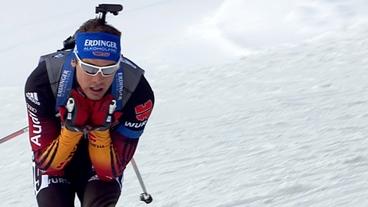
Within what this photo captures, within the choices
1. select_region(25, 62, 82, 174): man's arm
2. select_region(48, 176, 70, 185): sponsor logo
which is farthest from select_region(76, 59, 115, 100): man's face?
select_region(48, 176, 70, 185): sponsor logo

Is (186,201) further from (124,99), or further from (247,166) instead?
(124,99)

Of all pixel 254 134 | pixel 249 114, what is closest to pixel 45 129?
pixel 254 134

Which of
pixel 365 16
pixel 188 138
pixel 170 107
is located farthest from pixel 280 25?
pixel 188 138

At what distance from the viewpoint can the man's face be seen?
3787mm

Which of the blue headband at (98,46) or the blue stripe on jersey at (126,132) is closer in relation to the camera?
the blue headband at (98,46)

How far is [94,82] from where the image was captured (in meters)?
3.80

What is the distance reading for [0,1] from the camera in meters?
16.6

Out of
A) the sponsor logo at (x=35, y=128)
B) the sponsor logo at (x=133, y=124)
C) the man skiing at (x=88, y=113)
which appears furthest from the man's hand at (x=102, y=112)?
the sponsor logo at (x=35, y=128)

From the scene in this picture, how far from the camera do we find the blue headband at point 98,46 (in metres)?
3.81

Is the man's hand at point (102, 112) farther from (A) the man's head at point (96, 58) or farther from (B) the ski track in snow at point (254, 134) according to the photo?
(B) the ski track in snow at point (254, 134)

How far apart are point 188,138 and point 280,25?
4.95m

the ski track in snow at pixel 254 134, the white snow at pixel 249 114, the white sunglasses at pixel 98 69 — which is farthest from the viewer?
the white snow at pixel 249 114

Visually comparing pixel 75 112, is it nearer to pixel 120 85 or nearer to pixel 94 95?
pixel 94 95

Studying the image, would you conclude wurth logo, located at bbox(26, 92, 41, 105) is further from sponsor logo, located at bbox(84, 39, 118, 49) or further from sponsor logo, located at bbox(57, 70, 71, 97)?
sponsor logo, located at bbox(84, 39, 118, 49)
